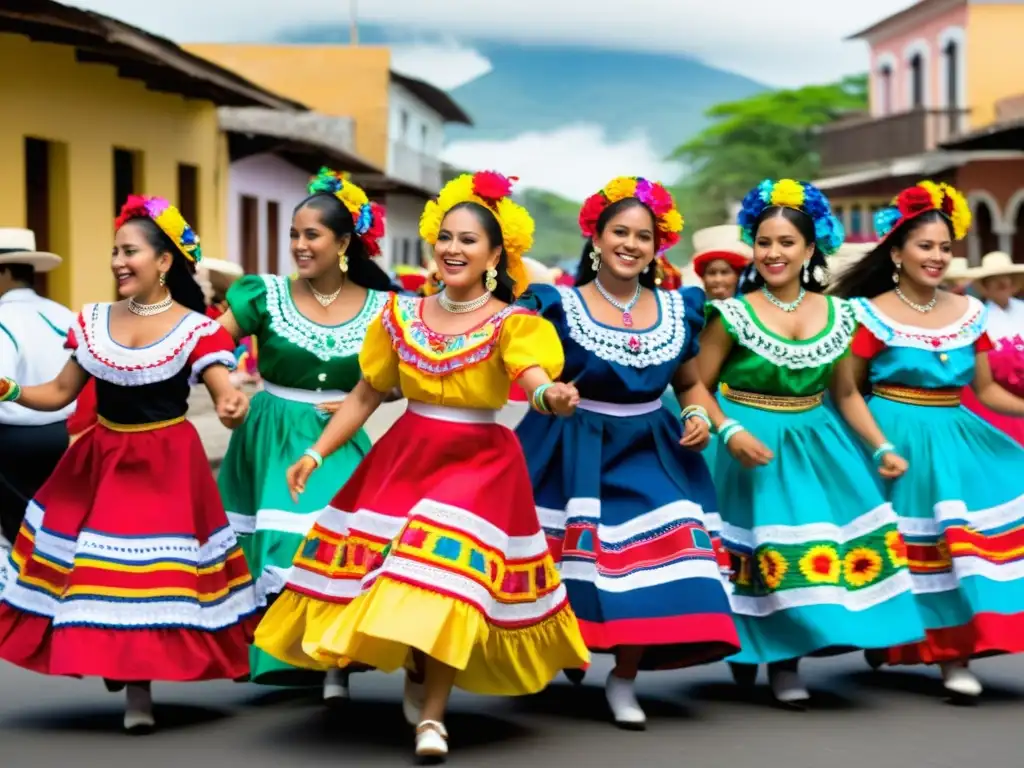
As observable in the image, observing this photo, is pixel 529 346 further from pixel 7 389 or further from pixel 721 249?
pixel 721 249

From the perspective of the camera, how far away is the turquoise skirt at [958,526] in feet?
27.5

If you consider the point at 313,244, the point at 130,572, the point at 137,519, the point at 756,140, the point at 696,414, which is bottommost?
the point at 130,572

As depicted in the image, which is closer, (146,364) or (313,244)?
(146,364)

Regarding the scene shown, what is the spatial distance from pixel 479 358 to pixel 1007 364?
298cm

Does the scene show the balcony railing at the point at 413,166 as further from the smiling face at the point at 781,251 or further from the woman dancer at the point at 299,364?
the smiling face at the point at 781,251

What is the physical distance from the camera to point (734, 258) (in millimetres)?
11984

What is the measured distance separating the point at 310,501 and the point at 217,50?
52.3m

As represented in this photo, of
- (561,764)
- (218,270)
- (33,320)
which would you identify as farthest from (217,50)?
(561,764)

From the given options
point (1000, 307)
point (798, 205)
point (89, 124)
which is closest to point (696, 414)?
point (798, 205)

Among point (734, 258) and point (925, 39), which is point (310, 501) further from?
point (925, 39)

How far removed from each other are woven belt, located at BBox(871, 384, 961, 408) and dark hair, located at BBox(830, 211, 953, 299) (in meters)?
0.47

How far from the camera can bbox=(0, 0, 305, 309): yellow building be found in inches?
836

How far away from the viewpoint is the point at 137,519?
7656mm

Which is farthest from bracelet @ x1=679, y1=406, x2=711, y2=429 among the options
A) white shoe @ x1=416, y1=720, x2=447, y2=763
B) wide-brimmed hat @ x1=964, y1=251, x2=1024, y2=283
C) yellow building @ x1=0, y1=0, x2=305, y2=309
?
yellow building @ x1=0, y1=0, x2=305, y2=309
